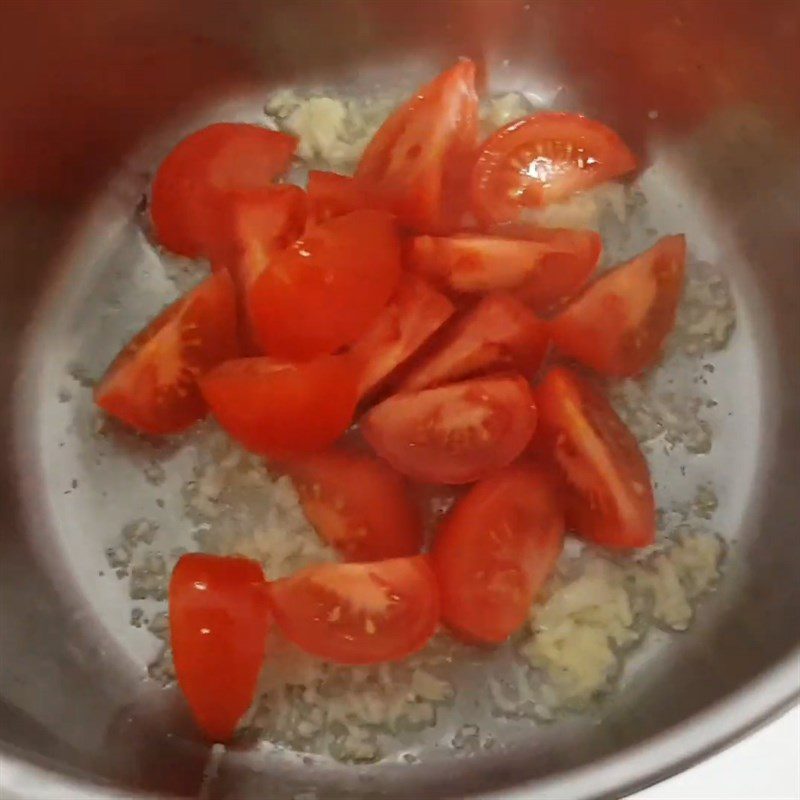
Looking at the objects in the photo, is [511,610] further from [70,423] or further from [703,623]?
[70,423]

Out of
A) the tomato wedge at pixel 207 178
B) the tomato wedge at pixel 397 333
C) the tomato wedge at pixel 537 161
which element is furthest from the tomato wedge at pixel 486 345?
the tomato wedge at pixel 207 178

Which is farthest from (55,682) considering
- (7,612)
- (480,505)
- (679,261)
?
(679,261)

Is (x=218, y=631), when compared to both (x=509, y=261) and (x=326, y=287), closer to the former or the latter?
(x=326, y=287)

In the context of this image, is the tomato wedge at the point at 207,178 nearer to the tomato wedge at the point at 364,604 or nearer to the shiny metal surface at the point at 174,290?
the shiny metal surface at the point at 174,290

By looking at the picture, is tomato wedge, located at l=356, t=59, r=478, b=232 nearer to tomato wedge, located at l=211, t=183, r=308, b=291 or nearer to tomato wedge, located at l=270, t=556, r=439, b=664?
tomato wedge, located at l=211, t=183, r=308, b=291

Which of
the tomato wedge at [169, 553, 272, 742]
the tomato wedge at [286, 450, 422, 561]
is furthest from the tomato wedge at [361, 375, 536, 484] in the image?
the tomato wedge at [169, 553, 272, 742]

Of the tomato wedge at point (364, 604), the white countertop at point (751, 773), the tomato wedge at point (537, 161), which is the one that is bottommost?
the tomato wedge at point (364, 604)
